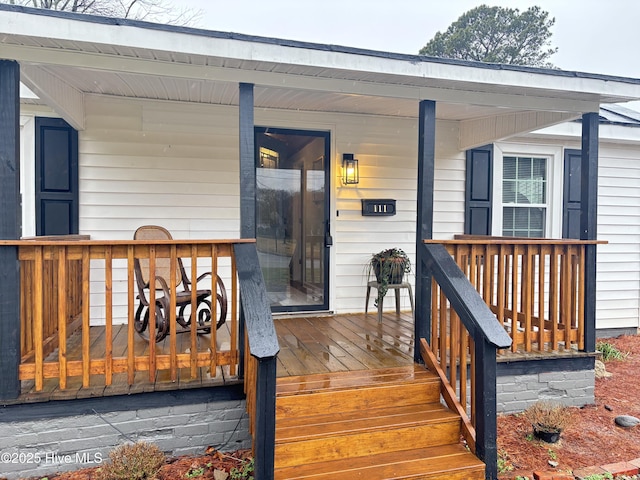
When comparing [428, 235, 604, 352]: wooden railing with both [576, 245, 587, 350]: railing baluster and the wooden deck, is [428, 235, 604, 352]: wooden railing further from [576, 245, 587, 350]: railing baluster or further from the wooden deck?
the wooden deck

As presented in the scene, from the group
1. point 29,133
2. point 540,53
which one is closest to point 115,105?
point 29,133

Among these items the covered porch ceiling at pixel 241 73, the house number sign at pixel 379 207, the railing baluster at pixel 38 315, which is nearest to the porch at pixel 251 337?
the railing baluster at pixel 38 315

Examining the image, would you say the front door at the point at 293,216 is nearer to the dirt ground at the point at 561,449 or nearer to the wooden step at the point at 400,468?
the dirt ground at the point at 561,449

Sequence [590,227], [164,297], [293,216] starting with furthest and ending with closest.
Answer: [293,216], [590,227], [164,297]

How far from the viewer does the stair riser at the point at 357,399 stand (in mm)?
2750

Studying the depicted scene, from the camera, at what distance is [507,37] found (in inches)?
877

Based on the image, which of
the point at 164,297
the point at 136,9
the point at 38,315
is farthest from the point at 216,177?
the point at 136,9

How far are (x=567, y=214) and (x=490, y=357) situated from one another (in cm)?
374

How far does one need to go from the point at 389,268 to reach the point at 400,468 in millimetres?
2410

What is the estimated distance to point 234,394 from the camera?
2.98 metres

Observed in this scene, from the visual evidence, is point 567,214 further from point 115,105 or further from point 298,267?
point 115,105

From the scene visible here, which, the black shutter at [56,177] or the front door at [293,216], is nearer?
the black shutter at [56,177]

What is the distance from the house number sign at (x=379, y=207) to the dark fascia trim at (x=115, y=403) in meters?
2.64

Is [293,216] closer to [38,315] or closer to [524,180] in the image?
[38,315]
